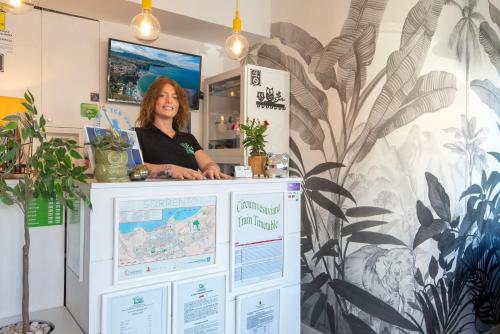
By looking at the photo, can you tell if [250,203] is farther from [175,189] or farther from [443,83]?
[443,83]

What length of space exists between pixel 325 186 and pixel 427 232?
0.84 m

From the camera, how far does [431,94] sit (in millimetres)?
2477

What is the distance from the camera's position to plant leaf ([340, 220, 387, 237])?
2691 mm

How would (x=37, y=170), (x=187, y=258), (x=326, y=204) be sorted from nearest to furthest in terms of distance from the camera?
1. (x=37, y=170)
2. (x=187, y=258)
3. (x=326, y=204)

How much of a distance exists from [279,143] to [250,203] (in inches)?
57.0

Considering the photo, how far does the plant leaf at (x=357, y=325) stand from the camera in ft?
8.84

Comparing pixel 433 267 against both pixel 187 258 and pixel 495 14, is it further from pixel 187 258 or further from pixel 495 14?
pixel 495 14

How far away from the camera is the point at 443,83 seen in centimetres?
247

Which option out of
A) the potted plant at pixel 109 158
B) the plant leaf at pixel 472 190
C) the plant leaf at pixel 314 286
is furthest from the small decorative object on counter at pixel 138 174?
the plant leaf at pixel 472 190

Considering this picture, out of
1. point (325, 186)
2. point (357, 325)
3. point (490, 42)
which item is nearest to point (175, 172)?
point (325, 186)

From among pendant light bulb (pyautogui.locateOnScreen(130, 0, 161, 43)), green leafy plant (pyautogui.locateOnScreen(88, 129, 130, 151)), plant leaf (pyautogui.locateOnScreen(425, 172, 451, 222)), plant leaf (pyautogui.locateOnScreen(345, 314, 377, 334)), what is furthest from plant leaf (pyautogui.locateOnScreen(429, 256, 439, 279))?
pendant light bulb (pyautogui.locateOnScreen(130, 0, 161, 43))

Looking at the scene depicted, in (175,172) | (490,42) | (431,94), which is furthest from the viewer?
(490,42)

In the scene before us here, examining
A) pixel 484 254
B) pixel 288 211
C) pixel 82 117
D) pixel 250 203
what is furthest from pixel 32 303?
pixel 484 254

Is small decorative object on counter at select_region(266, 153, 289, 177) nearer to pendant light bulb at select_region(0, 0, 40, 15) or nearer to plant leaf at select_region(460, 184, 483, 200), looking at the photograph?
plant leaf at select_region(460, 184, 483, 200)
